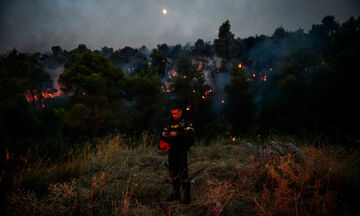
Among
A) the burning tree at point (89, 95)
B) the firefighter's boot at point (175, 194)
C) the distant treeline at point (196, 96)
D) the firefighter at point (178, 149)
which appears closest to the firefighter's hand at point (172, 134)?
the firefighter at point (178, 149)

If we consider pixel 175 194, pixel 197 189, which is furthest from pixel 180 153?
pixel 197 189

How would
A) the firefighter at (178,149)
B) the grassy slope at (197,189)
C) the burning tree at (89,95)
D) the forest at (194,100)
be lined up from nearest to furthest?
the grassy slope at (197,189) → the firefighter at (178,149) → the forest at (194,100) → the burning tree at (89,95)

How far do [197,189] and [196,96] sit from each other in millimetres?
18271

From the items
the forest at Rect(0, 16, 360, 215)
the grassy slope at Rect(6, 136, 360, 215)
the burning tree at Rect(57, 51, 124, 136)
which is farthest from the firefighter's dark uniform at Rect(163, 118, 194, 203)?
the burning tree at Rect(57, 51, 124, 136)

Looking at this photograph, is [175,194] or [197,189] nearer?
[175,194]

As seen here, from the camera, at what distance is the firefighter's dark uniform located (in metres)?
2.76

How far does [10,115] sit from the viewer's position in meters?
17.0

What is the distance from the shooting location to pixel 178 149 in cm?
286

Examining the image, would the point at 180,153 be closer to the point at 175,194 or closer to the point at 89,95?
the point at 175,194

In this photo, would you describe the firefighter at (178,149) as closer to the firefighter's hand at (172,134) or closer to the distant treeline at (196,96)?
the firefighter's hand at (172,134)

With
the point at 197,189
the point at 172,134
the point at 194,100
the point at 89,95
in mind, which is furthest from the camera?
the point at 194,100

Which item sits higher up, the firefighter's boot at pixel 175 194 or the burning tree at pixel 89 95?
the burning tree at pixel 89 95

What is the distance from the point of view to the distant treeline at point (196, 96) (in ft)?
43.8

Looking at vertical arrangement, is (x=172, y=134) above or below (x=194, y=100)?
below
